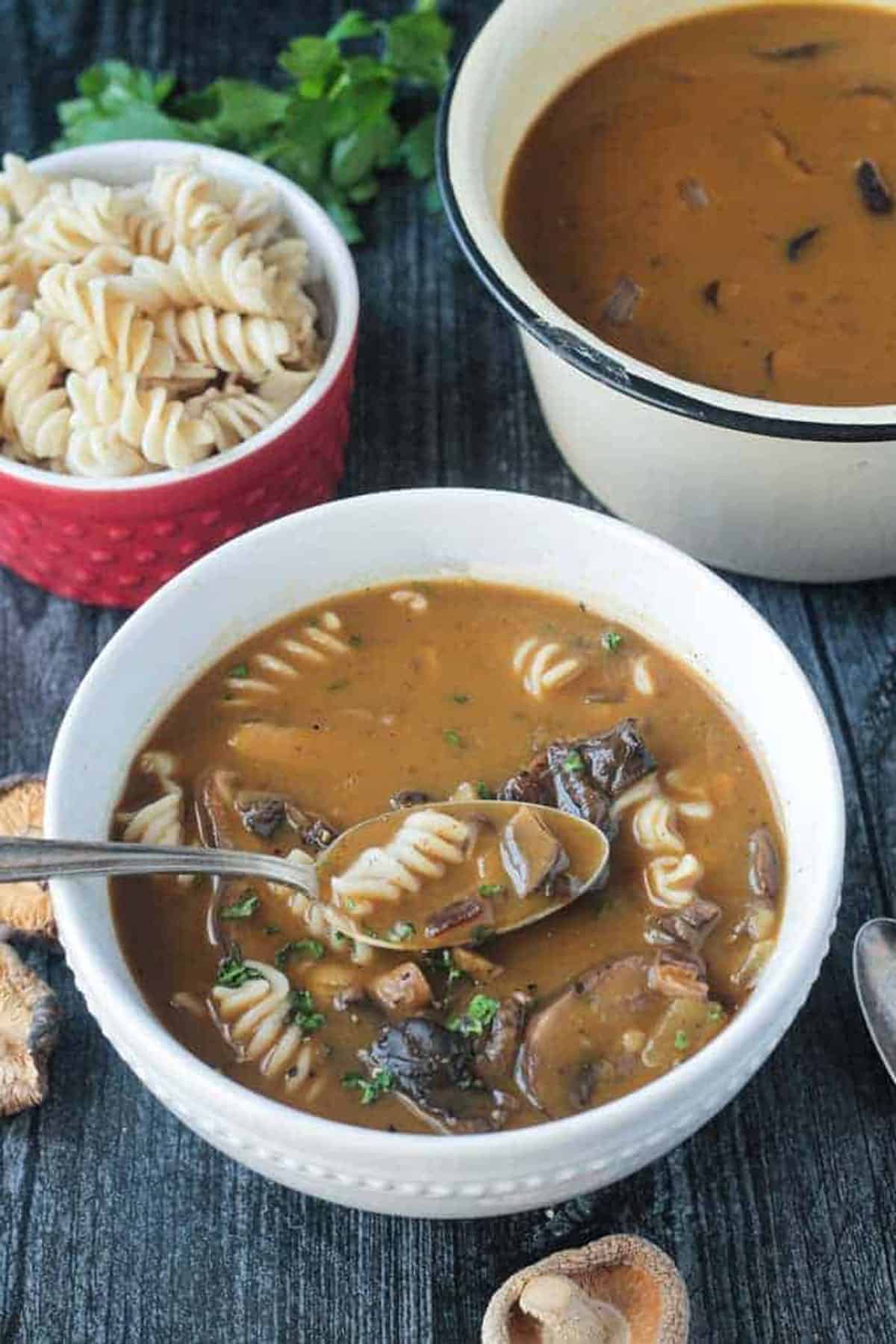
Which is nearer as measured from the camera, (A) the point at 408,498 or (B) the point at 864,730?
(A) the point at 408,498

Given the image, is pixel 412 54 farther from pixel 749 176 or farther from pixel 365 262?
pixel 749 176

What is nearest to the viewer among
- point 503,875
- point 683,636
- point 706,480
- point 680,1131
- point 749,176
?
point 680,1131

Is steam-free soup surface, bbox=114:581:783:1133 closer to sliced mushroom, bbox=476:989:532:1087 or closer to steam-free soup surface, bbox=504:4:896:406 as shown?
sliced mushroom, bbox=476:989:532:1087

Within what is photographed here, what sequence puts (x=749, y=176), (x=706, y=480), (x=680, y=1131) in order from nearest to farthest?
(x=680, y=1131) < (x=706, y=480) < (x=749, y=176)

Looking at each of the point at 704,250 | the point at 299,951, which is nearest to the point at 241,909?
the point at 299,951

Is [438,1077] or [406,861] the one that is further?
[406,861]

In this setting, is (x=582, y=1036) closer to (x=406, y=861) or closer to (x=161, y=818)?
(x=406, y=861)

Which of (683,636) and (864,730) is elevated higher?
(683,636)

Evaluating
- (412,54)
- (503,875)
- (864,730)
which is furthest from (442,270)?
(503,875)
